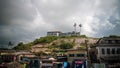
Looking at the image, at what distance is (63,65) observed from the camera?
40.2 meters

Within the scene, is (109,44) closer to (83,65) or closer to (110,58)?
(110,58)

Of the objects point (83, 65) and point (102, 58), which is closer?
point (83, 65)

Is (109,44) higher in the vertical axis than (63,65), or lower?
higher

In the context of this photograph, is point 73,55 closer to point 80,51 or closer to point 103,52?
point 80,51

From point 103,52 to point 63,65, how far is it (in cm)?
968

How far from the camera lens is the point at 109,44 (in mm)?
44406

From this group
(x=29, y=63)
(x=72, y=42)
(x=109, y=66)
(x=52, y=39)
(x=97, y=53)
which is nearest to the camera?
(x=109, y=66)

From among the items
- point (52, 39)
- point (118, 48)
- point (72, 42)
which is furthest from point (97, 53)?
point (52, 39)

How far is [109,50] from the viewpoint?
44438 millimetres

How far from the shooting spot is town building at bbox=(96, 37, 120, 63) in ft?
145

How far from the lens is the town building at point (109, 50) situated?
44312 millimetres

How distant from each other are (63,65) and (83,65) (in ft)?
12.1

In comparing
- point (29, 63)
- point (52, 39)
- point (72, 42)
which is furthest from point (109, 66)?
point (52, 39)

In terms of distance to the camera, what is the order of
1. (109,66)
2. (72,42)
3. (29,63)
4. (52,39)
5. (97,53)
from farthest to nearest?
(52,39)
(72,42)
(97,53)
(29,63)
(109,66)
